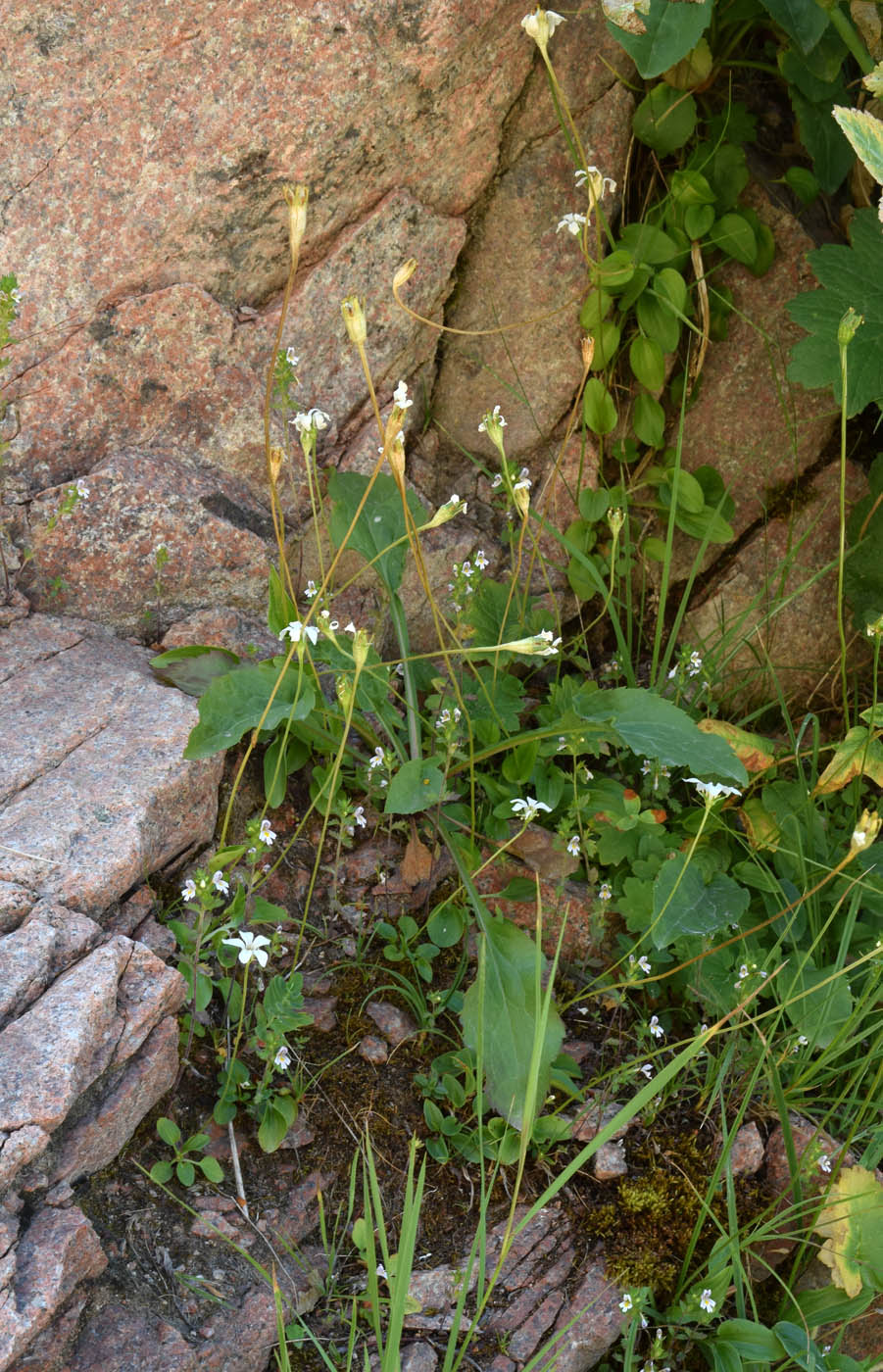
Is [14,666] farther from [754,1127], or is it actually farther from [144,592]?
[754,1127]

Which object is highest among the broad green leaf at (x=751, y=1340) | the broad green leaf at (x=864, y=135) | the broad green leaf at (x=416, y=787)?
the broad green leaf at (x=864, y=135)

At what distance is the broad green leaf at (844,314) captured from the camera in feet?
8.21

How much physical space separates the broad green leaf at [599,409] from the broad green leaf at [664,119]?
0.65 metres

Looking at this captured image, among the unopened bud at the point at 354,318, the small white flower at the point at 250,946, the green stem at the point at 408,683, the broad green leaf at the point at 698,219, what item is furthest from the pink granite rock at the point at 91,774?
the broad green leaf at the point at 698,219

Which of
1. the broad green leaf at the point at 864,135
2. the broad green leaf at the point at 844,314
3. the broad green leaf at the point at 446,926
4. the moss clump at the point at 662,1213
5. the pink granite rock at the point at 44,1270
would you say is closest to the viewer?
the broad green leaf at the point at 864,135

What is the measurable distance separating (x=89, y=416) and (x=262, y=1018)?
1.52 meters

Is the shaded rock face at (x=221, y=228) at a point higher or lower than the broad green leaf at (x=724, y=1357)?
higher

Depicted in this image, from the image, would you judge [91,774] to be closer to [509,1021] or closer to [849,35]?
[509,1021]

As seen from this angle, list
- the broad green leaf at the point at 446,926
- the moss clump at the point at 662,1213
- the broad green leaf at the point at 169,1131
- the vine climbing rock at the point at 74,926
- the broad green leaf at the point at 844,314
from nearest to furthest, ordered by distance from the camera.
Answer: the vine climbing rock at the point at 74,926 < the broad green leaf at the point at 169,1131 < the moss clump at the point at 662,1213 < the broad green leaf at the point at 446,926 < the broad green leaf at the point at 844,314

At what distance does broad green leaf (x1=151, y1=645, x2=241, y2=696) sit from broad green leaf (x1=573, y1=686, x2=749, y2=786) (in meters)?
0.82

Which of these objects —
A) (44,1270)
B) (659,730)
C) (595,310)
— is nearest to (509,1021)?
(659,730)

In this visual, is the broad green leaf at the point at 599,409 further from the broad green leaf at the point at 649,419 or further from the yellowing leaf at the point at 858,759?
the yellowing leaf at the point at 858,759

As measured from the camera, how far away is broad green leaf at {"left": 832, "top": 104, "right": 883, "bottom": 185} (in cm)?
129

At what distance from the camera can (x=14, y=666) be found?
8.27ft
